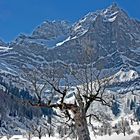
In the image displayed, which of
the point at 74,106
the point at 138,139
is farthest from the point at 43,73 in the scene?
the point at 138,139

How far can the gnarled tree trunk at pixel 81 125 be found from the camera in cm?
3148

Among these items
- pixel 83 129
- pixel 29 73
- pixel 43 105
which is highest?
pixel 29 73

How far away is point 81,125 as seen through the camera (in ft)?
104

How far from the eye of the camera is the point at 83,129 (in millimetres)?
31609

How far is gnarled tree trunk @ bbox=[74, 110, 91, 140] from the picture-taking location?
31.5 meters

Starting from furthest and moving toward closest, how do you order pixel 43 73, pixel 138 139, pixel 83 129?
1. pixel 138 139
2. pixel 43 73
3. pixel 83 129

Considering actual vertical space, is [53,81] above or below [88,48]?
below

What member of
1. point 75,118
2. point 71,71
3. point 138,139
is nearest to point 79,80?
point 71,71

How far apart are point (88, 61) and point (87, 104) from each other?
3.40 meters

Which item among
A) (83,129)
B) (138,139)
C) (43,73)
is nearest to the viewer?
(83,129)

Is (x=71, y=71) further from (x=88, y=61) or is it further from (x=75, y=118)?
(x=75, y=118)

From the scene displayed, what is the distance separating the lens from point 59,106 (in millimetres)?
32250

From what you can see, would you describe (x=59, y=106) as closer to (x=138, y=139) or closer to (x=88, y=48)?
(x=88, y=48)

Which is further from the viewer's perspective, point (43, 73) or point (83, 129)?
point (43, 73)
